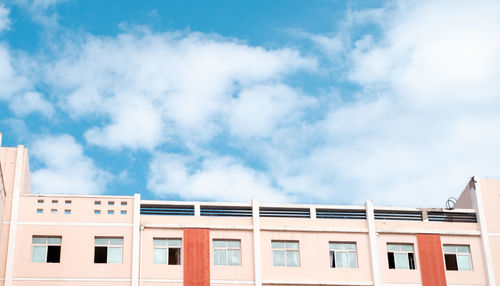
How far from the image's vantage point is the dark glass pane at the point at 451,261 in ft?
134

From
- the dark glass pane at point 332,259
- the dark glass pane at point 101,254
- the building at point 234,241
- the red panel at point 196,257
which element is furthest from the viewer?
the dark glass pane at point 332,259

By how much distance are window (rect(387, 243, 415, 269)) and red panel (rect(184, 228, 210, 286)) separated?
29.9 ft

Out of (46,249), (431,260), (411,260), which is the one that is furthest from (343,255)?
(46,249)

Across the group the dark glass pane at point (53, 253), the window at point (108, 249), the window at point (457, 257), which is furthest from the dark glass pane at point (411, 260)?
the dark glass pane at point (53, 253)

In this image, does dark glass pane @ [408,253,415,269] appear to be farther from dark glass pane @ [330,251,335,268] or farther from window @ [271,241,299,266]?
window @ [271,241,299,266]

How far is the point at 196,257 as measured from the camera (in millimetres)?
38875

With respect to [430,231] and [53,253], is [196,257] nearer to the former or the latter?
[53,253]

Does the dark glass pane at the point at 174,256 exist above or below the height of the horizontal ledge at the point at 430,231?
below

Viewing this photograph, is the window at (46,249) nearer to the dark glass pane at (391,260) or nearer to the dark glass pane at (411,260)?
the dark glass pane at (391,260)

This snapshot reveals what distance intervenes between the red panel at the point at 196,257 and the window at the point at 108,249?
3116 millimetres

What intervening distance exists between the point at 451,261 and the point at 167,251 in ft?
46.4

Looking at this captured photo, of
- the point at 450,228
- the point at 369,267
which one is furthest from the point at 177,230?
the point at 450,228

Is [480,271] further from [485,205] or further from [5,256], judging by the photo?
[5,256]

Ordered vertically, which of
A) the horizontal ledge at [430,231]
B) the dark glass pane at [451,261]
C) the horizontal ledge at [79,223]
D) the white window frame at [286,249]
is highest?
the horizontal ledge at [79,223]
